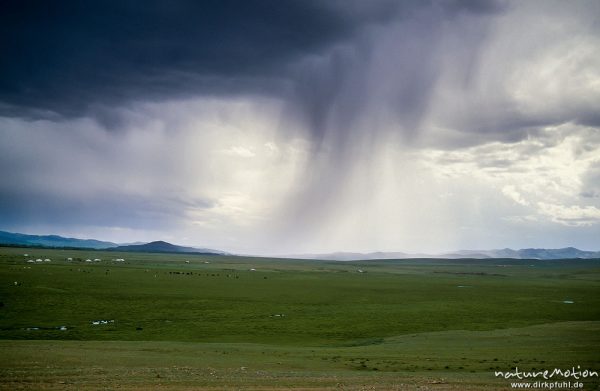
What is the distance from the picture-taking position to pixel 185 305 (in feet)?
213

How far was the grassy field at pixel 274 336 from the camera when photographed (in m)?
23.3

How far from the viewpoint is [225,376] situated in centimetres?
2377

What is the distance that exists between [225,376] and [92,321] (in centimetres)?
3421

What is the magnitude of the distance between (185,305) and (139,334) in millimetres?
19620

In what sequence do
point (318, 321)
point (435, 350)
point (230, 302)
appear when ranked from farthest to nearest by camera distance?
1. point (230, 302)
2. point (318, 321)
3. point (435, 350)

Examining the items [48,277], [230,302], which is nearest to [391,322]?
[230,302]

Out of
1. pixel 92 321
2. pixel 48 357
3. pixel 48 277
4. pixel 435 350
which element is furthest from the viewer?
pixel 48 277

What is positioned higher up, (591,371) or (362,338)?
(591,371)

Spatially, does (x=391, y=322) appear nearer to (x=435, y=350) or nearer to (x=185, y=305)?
(x=435, y=350)

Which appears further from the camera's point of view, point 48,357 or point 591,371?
point 48,357

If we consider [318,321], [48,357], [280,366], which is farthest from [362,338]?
[48,357]

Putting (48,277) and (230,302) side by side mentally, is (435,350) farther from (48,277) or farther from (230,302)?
(48,277)

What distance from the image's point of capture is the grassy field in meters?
23.3

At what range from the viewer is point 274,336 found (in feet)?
152
